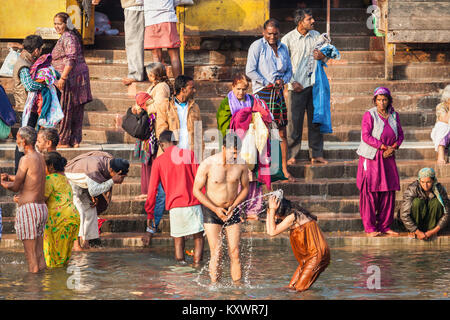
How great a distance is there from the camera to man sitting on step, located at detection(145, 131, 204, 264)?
1081cm

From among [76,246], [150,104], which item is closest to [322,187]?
[150,104]

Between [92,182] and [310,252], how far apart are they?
2.83m

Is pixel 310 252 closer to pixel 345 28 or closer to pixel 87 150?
pixel 87 150

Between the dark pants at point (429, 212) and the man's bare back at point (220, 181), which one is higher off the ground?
the man's bare back at point (220, 181)

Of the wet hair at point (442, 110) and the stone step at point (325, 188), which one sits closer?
the stone step at point (325, 188)

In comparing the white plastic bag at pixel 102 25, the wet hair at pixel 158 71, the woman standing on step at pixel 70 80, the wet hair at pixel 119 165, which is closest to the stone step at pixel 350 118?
the woman standing on step at pixel 70 80

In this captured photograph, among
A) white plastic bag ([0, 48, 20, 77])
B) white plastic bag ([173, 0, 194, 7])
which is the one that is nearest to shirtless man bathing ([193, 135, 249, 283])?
white plastic bag ([0, 48, 20, 77])

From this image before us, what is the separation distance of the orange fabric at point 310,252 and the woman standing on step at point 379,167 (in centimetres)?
272

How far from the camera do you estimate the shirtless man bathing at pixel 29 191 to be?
32.8ft

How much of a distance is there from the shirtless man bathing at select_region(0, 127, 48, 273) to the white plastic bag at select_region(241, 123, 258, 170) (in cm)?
246

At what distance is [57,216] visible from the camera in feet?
34.3

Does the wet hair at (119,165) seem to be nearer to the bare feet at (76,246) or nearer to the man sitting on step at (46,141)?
the man sitting on step at (46,141)

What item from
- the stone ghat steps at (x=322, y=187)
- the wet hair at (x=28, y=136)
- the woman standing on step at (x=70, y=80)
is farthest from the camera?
the woman standing on step at (x=70, y=80)
